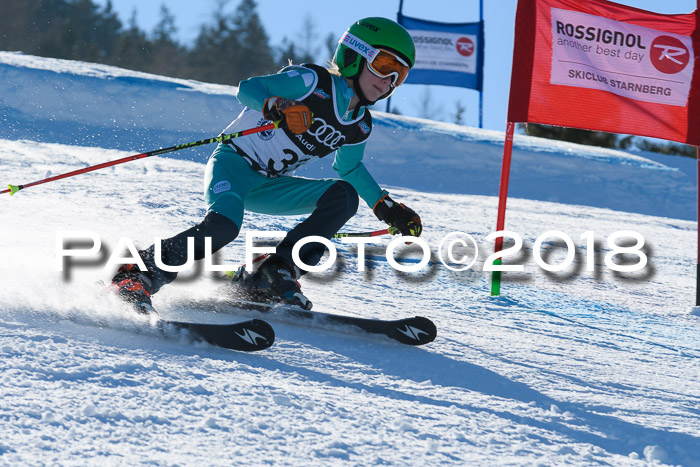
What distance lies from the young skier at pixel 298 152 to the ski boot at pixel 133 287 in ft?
0.05

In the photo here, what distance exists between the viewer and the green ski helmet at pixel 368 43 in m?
3.38

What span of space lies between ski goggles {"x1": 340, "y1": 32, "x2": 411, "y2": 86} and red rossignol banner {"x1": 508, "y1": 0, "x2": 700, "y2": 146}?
1437 millimetres

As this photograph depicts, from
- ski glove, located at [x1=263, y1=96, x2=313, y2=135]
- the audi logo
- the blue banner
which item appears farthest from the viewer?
the blue banner

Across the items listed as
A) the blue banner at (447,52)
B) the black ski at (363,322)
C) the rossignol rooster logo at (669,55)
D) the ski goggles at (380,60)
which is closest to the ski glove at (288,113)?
the ski goggles at (380,60)

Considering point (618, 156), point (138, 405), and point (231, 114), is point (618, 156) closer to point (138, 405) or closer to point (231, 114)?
point (231, 114)

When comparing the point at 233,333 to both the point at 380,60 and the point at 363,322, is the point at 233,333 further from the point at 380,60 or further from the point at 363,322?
the point at 380,60

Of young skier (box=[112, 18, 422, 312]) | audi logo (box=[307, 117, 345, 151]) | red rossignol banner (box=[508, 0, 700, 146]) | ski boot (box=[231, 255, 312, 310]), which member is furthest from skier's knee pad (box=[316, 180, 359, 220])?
red rossignol banner (box=[508, 0, 700, 146])

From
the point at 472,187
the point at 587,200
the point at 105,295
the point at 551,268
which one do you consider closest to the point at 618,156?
the point at 587,200

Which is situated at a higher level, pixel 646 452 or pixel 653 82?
pixel 653 82

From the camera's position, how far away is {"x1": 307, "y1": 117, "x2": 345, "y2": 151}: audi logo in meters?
3.52

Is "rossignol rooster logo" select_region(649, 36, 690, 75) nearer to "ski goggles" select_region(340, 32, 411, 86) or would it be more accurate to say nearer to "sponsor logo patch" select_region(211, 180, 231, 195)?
"ski goggles" select_region(340, 32, 411, 86)

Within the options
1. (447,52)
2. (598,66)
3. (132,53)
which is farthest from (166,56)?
(598,66)

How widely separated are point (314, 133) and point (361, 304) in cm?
91

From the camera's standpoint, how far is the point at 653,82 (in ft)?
15.4
